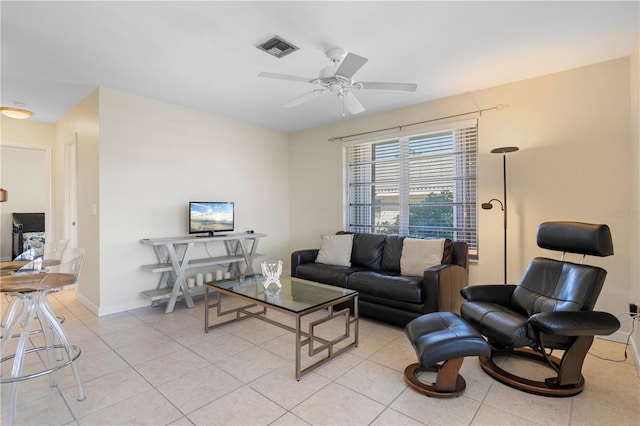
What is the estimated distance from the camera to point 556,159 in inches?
125

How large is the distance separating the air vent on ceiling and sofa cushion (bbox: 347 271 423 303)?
2.37 m

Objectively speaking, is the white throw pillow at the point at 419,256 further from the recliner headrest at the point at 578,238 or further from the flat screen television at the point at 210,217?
the flat screen television at the point at 210,217

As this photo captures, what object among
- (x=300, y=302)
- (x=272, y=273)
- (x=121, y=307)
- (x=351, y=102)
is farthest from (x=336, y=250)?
(x=121, y=307)

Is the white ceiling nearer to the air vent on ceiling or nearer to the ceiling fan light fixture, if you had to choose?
the air vent on ceiling

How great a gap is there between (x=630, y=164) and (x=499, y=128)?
1.17 metres

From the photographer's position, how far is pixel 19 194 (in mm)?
7102

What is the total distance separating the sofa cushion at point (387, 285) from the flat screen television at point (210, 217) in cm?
203

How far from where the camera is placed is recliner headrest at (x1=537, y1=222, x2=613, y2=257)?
2174 millimetres

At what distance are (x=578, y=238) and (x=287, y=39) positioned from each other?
2.66 metres

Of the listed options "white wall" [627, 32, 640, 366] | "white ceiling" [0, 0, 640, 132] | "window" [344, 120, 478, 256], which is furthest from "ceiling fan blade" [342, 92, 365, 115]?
"white wall" [627, 32, 640, 366]

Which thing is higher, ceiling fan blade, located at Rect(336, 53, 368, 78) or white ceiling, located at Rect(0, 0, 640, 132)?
white ceiling, located at Rect(0, 0, 640, 132)

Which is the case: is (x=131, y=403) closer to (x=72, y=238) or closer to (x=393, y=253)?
(x=393, y=253)

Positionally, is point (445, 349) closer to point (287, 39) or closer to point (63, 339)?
point (63, 339)

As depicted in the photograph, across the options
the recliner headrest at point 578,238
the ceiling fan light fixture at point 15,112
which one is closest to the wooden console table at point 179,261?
the ceiling fan light fixture at point 15,112
